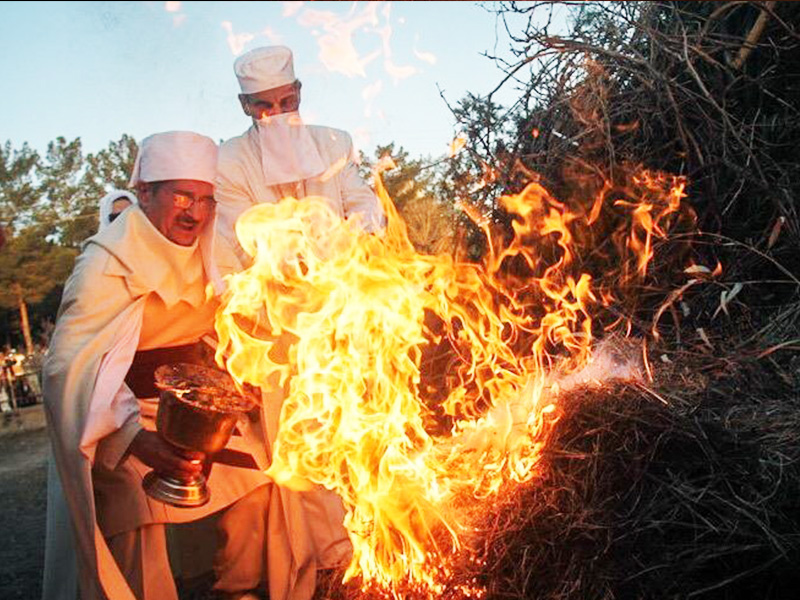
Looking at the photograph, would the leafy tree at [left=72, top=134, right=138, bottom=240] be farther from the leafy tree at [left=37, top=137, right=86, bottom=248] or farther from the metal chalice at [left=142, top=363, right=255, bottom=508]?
the metal chalice at [left=142, top=363, right=255, bottom=508]

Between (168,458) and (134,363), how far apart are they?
859 mm

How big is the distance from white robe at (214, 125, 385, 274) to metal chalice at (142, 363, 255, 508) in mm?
2142

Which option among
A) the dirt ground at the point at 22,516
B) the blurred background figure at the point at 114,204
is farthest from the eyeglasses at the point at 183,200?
the dirt ground at the point at 22,516

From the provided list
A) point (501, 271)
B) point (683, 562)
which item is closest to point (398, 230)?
point (501, 271)

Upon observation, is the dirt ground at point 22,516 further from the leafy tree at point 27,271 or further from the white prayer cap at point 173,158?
the leafy tree at point 27,271

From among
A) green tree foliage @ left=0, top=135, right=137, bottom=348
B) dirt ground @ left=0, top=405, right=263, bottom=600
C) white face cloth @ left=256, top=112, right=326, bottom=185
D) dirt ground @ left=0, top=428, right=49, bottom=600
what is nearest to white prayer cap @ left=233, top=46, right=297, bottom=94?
white face cloth @ left=256, top=112, right=326, bottom=185

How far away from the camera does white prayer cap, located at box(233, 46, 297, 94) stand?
18.0ft

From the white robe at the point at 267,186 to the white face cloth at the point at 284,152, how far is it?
7 cm

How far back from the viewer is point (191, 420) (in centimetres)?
345

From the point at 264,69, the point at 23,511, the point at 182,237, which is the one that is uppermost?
the point at 264,69

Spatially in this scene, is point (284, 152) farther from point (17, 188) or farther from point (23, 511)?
point (17, 188)

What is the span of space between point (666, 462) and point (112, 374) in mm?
2620

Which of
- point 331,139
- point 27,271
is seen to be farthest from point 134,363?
point 27,271

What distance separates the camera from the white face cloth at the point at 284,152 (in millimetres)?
5738
